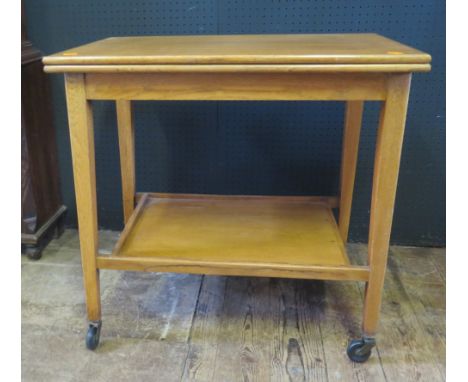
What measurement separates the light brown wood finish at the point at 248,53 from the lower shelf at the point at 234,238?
1.72 feet

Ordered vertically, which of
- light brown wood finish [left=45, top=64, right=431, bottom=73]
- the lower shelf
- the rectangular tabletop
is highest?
the rectangular tabletop

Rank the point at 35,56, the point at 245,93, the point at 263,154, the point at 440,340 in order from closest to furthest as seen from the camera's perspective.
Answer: the point at 245,93 → the point at 440,340 → the point at 35,56 → the point at 263,154

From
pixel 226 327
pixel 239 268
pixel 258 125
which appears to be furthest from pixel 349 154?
pixel 226 327

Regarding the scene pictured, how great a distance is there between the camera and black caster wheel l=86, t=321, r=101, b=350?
4.23 ft

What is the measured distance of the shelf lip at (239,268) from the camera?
120 centimetres

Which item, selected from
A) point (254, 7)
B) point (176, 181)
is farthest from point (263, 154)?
point (254, 7)

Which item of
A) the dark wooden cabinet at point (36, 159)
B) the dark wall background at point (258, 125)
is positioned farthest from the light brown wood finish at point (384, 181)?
the dark wooden cabinet at point (36, 159)

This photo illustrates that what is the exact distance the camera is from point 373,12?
5.13ft

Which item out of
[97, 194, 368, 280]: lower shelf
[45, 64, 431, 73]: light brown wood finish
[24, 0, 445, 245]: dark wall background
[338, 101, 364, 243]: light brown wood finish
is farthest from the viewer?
[24, 0, 445, 245]: dark wall background

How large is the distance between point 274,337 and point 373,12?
1125 millimetres

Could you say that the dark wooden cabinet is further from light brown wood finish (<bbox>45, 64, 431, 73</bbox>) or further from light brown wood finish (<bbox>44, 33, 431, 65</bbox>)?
light brown wood finish (<bbox>45, 64, 431, 73</bbox>)

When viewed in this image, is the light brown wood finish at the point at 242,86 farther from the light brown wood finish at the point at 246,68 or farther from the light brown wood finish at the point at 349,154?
the light brown wood finish at the point at 349,154

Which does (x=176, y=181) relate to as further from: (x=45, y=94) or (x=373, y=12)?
(x=373, y=12)

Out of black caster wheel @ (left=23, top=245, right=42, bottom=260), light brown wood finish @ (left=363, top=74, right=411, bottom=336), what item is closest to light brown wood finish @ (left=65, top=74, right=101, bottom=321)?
black caster wheel @ (left=23, top=245, right=42, bottom=260)
